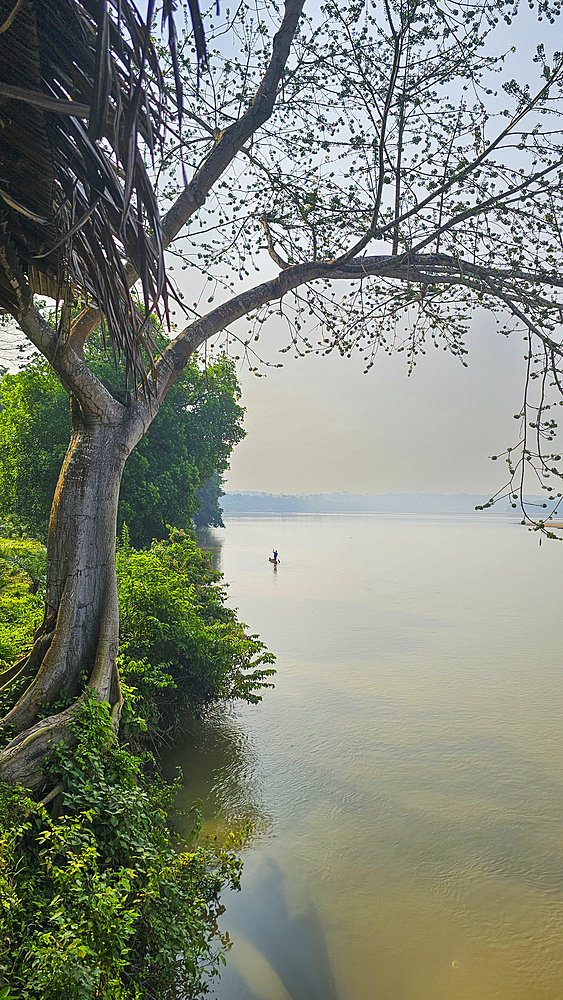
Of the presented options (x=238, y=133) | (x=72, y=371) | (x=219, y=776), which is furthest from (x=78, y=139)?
(x=219, y=776)

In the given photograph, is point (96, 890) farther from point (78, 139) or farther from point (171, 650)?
point (171, 650)

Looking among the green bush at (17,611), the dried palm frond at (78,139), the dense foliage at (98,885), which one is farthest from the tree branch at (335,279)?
the dense foliage at (98,885)

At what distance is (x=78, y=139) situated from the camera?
250 cm

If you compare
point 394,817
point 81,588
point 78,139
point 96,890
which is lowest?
point 394,817

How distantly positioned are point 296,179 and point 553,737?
808 cm

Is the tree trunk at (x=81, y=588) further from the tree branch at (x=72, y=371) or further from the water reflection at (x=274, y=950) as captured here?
the water reflection at (x=274, y=950)

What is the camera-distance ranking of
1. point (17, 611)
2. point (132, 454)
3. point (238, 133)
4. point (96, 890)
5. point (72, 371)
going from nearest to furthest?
point (96, 890)
point (72, 371)
point (238, 133)
point (17, 611)
point (132, 454)

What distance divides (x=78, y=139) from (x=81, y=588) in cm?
295

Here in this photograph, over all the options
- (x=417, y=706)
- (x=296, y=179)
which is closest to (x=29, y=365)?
(x=296, y=179)

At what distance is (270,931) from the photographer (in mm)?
4336

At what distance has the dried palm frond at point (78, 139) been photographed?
79.0 inches

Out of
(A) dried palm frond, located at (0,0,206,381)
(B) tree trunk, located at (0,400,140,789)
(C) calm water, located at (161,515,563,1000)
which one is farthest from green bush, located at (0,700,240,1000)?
(A) dried palm frond, located at (0,0,206,381)

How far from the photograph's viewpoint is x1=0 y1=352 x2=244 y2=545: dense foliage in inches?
541

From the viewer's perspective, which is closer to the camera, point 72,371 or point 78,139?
point 78,139
